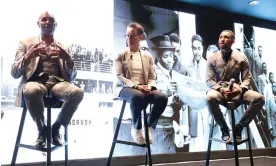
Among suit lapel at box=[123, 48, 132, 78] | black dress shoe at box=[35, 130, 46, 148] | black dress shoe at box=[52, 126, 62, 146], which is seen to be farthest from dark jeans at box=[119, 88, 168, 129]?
black dress shoe at box=[35, 130, 46, 148]

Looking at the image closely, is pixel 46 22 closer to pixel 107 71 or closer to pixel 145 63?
pixel 145 63

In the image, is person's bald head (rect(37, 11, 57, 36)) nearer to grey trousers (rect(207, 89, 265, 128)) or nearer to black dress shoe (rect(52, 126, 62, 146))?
black dress shoe (rect(52, 126, 62, 146))

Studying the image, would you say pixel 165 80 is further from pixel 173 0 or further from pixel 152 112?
pixel 152 112

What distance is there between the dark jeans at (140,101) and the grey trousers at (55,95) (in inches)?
16.3

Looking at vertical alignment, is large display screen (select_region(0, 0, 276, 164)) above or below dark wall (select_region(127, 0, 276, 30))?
below

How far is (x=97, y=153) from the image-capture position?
3.41 metres

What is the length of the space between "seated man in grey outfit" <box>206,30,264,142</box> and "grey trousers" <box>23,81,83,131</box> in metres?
1.18

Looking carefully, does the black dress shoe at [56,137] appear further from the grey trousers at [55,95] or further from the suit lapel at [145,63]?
the suit lapel at [145,63]

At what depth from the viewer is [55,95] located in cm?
224

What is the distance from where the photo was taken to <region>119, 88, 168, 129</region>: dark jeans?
97.0 inches

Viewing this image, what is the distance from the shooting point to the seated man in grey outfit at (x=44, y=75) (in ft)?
6.98

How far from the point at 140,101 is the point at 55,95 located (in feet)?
2.13

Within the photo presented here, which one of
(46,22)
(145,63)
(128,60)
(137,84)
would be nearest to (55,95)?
(46,22)

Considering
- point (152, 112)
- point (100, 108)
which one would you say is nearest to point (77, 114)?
point (100, 108)
